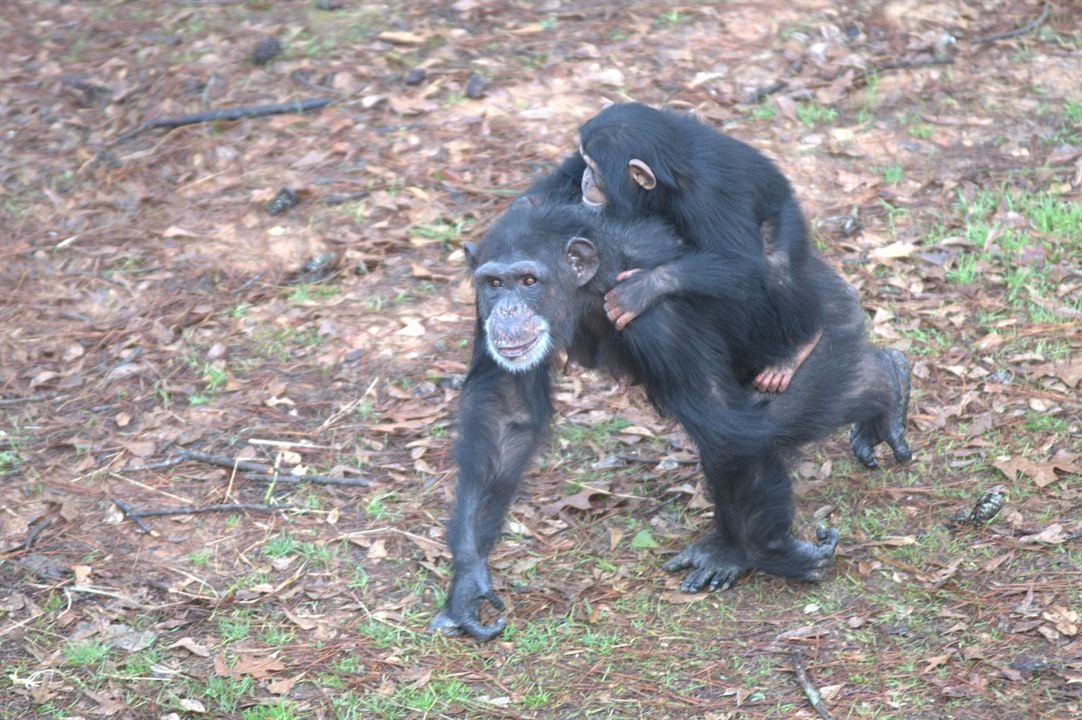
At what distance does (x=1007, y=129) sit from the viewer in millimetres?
9320

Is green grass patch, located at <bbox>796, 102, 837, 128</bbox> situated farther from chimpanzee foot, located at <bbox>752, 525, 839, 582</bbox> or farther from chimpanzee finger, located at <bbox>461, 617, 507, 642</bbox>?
chimpanzee finger, located at <bbox>461, 617, 507, 642</bbox>

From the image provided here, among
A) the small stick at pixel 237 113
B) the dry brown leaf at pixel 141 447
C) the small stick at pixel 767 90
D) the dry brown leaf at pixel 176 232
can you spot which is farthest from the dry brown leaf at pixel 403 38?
the dry brown leaf at pixel 141 447

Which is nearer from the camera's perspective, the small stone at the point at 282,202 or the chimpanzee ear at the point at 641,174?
the chimpanzee ear at the point at 641,174

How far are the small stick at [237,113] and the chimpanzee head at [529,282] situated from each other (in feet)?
13.7

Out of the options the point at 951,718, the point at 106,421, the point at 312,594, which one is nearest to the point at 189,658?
the point at 312,594

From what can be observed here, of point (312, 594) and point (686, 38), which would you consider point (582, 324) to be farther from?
point (686, 38)

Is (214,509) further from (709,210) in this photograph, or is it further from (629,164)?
(709,210)

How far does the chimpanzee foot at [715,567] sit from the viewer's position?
6.08 meters

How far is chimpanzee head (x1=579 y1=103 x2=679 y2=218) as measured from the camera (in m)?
6.05

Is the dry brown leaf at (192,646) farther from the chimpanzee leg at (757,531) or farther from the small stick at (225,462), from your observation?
the chimpanzee leg at (757,531)

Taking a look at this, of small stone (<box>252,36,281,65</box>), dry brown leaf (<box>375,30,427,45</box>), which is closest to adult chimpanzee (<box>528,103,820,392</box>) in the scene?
dry brown leaf (<box>375,30,427,45</box>)

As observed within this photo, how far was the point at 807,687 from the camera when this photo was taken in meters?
5.26

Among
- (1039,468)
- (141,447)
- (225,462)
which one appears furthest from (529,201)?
(1039,468)

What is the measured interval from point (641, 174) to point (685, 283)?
1.99 feet
